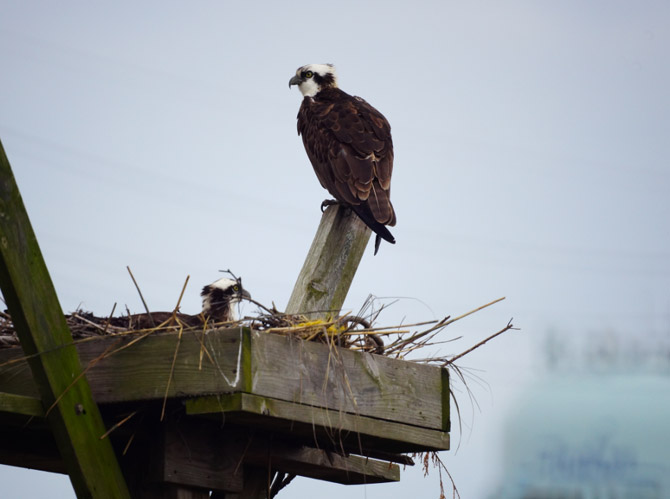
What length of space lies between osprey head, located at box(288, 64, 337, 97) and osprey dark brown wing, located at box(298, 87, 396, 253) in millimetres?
383

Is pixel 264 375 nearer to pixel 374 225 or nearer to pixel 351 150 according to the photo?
pixel 374 225

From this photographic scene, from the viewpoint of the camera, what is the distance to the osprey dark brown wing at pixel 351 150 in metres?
4.94

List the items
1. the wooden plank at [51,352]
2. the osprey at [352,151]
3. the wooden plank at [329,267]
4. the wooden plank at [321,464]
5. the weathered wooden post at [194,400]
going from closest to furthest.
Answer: the wooden plank at [51,352] → the weathered wooden post at [194,400] → the wooden plank at [321,464] → the wooden plank at [329,267] → the osprey at [352,151]

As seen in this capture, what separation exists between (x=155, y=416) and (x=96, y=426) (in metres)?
0.29

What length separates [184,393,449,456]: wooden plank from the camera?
2879 mm

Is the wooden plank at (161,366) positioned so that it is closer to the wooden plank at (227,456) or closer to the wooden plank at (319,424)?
the wooden plank at (319,424)

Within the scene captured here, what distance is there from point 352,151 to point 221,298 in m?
1.29

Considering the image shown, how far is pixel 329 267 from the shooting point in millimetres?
3906

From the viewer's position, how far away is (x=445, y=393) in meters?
3.57

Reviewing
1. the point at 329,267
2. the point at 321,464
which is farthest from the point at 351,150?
the point at 321,464

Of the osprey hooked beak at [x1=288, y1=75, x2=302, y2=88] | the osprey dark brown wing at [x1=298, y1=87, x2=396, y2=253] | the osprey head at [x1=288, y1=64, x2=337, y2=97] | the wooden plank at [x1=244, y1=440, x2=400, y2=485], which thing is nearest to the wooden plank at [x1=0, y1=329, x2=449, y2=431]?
the wooden plank at [x1=244, y1=440, x2=400, y2=485]

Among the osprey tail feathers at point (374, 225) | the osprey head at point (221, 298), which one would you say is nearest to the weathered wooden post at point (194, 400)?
the osprey tail feathers at point (374, 225)

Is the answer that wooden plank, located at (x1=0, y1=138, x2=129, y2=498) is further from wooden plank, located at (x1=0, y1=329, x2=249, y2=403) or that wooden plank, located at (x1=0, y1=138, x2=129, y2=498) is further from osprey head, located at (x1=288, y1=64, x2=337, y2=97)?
osprey head, located at (x1=288, y1=64, x2=337, y2=97)

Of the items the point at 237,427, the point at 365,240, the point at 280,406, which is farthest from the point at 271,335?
the point at 365,240
